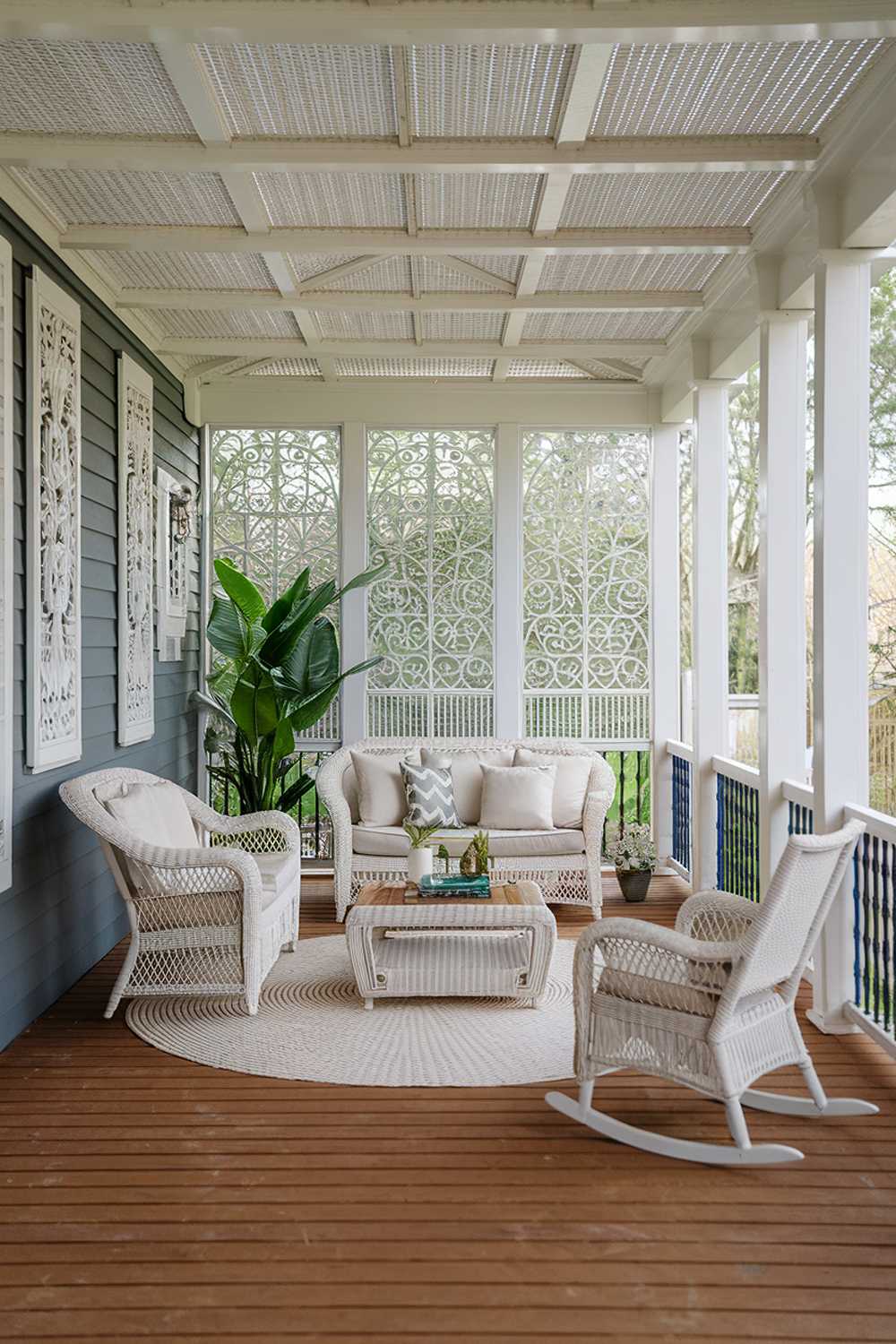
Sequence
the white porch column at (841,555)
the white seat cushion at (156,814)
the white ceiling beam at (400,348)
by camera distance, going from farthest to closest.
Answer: the white ceiling beam at (400,348), the white seat cushion at (156,814), the white porch column at (841,555)

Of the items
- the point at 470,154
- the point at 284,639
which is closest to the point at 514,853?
the point at 284,639

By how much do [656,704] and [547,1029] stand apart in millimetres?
3574

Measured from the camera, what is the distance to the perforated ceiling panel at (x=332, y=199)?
4.30 m

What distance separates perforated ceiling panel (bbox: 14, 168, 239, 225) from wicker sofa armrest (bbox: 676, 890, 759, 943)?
3265 millimetres

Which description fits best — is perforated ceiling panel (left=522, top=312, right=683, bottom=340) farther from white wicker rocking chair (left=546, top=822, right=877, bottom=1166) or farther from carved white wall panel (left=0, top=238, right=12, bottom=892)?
white wicker rocking chair (left=546, top=822, right=877, bottom=1166)

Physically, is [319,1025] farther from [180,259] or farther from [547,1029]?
[180,259]

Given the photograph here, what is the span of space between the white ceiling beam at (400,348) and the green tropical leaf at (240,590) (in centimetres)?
127

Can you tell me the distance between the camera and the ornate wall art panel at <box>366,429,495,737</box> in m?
7.46

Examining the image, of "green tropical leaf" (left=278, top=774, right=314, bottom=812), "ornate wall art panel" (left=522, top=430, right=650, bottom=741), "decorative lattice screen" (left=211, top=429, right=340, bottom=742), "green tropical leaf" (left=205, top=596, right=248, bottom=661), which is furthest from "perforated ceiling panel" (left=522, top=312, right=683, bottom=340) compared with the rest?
A: "green tropical leaf" (left=278, top=774, right=314, bottom=812)

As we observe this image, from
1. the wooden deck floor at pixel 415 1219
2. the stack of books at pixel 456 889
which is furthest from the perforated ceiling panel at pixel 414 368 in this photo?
the wooden deck floor at pixel 415 1219

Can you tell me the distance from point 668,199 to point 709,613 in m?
2.49

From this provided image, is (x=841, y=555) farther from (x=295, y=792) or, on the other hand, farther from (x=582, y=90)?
(x=295, y=792)

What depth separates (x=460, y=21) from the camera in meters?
3.04

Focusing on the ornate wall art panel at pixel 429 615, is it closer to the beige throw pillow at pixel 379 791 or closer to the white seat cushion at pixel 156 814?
the beige throw pillow at pixel 379 791
